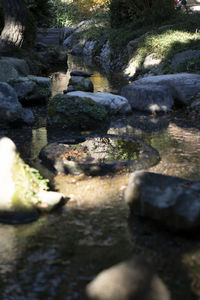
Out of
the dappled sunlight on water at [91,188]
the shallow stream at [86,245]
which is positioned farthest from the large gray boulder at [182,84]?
the dappled sunlight on water at [91,188]

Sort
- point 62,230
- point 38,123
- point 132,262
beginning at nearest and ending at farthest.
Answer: point 132,262, point 62,230, point 38,123

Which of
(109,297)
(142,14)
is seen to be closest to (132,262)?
(109,297)

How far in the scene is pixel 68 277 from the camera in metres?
Result: 2.84

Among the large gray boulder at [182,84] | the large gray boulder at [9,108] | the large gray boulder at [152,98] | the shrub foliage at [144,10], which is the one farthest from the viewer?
the shrub foliage at [144,10]

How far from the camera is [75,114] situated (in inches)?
275

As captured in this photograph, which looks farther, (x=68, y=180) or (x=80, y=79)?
(x=80, y=79)

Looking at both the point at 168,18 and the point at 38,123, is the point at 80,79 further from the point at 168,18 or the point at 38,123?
the point at 168,18

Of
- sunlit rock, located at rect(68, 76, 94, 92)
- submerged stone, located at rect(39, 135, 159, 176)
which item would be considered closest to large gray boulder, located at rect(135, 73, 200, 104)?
sunlit rock, located at rect(68, 76, 94, 92)

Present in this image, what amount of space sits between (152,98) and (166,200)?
5.23 metres

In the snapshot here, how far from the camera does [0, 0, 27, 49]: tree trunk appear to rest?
436 inches

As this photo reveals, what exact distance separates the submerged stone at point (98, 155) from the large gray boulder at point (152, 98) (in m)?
2.66

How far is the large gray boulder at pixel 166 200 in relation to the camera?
11.0ft

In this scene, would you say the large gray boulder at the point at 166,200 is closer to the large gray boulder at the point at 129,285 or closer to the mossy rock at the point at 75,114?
the large gray boulder at the point at 129,285

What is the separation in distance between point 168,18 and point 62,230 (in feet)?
48.1
